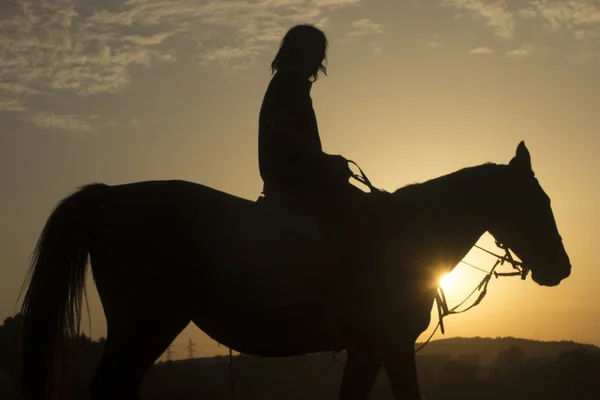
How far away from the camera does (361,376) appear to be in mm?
6348

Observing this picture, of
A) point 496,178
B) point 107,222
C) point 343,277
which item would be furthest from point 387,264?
point 107,222

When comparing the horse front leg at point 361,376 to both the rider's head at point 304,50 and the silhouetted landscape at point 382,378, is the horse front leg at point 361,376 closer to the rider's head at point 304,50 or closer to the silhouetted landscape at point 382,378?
the rider's head at point 304,50

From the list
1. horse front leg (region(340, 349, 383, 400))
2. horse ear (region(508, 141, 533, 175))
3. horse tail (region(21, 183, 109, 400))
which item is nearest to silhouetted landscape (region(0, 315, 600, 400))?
horse tail (region(21, 183, 109, 400))

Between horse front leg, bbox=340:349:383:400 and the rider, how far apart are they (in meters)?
1.28

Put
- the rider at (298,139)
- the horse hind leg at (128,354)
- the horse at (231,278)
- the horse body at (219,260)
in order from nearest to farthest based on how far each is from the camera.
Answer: the horse hind leg at (128,354) < the horse at (231,278) < the horse body at (219,260) < the rider at (298,139)

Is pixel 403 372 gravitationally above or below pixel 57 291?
below

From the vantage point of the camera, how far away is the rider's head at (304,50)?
22.3ft

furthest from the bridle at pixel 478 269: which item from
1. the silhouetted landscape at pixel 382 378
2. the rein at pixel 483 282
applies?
the silhouetted landscape at pixel 382 378

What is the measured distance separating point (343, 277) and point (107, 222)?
1997mm

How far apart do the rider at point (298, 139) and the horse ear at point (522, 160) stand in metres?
1.52

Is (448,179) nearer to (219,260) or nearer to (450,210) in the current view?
(450,210)

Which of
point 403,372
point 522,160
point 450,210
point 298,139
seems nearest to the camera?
→ point 403,372

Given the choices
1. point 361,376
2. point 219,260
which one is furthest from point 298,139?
point 361,376

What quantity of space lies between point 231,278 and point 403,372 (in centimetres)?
159
